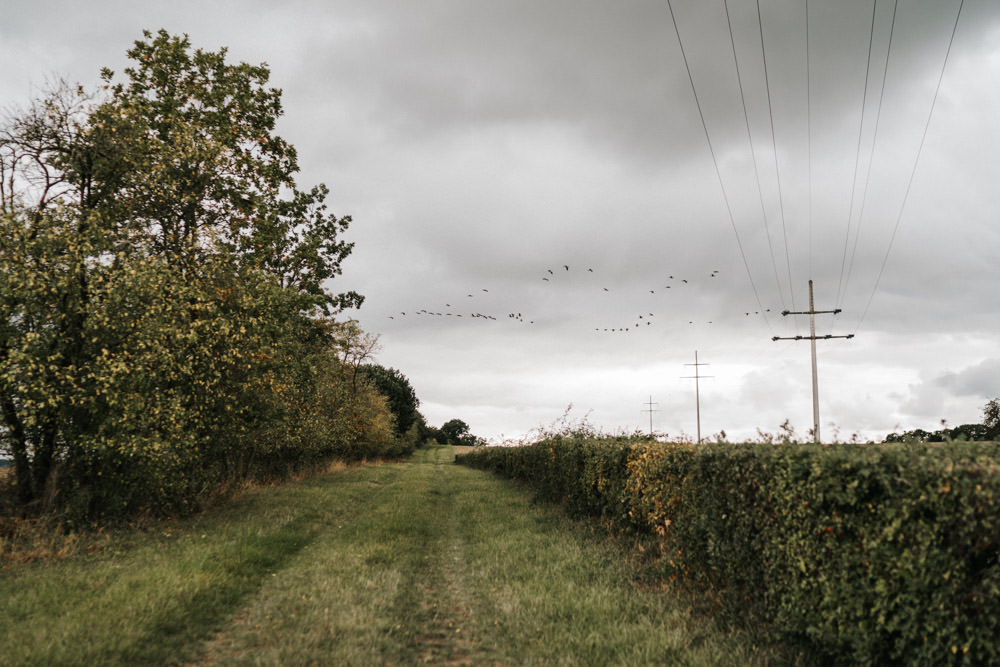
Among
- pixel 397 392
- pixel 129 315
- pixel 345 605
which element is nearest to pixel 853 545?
pixel 345 605

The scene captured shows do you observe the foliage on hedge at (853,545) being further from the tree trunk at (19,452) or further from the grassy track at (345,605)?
the tree trunk at (19,452)

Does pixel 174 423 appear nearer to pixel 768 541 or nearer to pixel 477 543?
pixel 477 543

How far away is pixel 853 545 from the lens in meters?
4.69

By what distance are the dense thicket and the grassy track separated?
215 centimetres

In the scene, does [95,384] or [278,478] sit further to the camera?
[278,478]

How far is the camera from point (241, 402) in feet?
46.7

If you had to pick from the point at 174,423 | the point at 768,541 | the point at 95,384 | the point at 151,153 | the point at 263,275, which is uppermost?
the point at 151,153

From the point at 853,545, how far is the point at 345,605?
610 centimetres

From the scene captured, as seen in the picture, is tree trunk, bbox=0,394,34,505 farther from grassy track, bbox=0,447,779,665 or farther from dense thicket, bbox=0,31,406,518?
grassy track, bbox=0,447,779,665

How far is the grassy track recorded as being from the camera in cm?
560

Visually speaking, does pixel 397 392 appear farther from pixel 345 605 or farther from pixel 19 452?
pixel 345 605

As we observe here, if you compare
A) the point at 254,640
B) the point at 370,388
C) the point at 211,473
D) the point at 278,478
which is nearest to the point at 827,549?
the point at 254,640

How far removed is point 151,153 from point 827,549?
16498 mm

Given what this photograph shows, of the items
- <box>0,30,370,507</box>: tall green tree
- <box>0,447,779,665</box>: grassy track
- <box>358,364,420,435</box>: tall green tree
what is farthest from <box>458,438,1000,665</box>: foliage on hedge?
<box>358,364,420,435</box>: tall green tree
